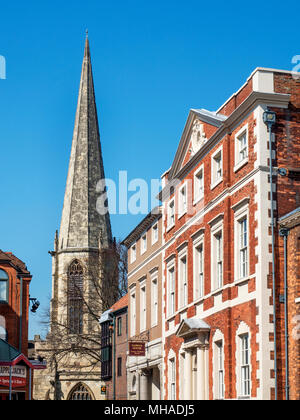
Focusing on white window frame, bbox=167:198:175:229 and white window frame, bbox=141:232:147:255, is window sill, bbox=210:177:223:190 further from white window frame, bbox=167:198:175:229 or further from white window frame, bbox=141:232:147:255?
white window frame, bbox=141:232:147:255

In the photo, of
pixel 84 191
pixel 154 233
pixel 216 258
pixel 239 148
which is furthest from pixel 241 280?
pixel 84 191

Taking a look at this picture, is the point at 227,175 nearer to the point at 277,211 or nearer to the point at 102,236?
the point at 277,211

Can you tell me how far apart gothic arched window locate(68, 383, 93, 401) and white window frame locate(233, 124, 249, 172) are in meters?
68.3

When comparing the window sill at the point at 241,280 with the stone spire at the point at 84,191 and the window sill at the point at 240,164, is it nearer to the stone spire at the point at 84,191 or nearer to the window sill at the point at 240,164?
the window sill at the point at 240,164

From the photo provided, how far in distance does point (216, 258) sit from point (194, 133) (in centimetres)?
665

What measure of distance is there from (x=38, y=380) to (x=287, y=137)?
2769 inches

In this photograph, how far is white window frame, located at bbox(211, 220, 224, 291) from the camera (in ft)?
104

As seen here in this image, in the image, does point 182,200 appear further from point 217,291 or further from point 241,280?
point 241,280

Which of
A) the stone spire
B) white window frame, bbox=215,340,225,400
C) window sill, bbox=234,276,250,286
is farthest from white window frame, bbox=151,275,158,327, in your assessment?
the stone spire

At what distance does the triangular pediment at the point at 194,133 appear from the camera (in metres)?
33.6

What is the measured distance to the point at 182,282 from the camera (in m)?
37.5

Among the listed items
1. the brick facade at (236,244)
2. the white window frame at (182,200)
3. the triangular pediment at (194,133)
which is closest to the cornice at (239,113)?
the brick facade at (236,244)

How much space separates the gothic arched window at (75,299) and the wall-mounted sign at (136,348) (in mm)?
43495

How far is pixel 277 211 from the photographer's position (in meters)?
28.4
